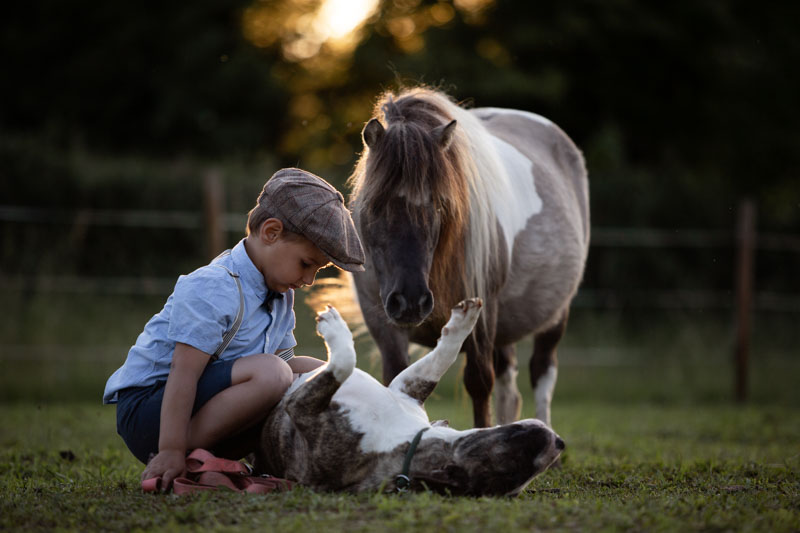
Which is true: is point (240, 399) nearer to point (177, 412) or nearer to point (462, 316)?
point (177, 412)

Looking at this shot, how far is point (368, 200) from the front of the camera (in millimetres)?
3477

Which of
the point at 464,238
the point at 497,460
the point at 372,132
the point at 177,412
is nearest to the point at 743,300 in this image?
the point at 464,238

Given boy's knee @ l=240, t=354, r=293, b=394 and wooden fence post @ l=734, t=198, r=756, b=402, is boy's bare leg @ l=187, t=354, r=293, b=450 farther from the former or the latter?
wooden fence post @ l=734, t=198, r=756, b=402

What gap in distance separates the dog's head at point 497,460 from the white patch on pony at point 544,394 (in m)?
2.16

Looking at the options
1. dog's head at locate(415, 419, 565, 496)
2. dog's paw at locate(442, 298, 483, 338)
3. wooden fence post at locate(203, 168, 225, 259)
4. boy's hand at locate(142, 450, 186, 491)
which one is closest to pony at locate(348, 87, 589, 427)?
dog's paw at locate(442, 298, 483, 338)

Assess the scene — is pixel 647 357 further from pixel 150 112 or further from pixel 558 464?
pixel 150 112

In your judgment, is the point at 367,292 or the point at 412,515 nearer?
the point at 412,515

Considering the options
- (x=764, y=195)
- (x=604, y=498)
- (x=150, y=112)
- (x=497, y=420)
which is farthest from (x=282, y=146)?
(x=604, y=498)

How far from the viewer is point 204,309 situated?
2.92m

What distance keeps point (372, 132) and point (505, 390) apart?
82.4 inches

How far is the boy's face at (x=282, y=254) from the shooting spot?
3084mm

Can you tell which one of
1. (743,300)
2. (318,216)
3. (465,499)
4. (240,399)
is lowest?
(743,300)

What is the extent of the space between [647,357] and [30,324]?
7139mm

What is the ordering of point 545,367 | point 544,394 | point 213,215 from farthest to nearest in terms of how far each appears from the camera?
point 213,215, point 545,367, point 544,394
